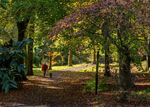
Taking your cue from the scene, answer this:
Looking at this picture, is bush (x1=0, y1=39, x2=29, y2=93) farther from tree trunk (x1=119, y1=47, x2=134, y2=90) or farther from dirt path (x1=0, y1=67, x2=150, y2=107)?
tree trunk (x1=119, y1=47, x2=134, y2=90)

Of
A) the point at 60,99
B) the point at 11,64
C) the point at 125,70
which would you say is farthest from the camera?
the point at 11,64

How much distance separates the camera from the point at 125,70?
16391 mm

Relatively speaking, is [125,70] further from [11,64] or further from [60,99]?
[11,64]

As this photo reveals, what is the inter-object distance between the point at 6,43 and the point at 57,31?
7.78 metres

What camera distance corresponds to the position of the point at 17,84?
66.8 feet

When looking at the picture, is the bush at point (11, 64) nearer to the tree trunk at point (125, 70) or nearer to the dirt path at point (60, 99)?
the dirt path at point (60, 99)

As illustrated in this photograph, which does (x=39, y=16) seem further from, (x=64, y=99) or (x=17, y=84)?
(x=64, y=99)

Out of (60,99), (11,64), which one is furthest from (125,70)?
(11,64)

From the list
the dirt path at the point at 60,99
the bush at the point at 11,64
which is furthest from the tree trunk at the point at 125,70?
the bush at the point at 11,64

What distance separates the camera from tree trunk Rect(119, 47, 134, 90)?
48.5 ft

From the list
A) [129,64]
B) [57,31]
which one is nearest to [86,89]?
[129,64]

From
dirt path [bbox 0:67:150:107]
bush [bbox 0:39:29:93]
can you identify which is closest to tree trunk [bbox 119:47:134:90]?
dirt path [bbox 0:67:150:107]

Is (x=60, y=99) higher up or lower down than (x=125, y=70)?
lower down

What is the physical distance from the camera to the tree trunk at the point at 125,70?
1479 centimetres
